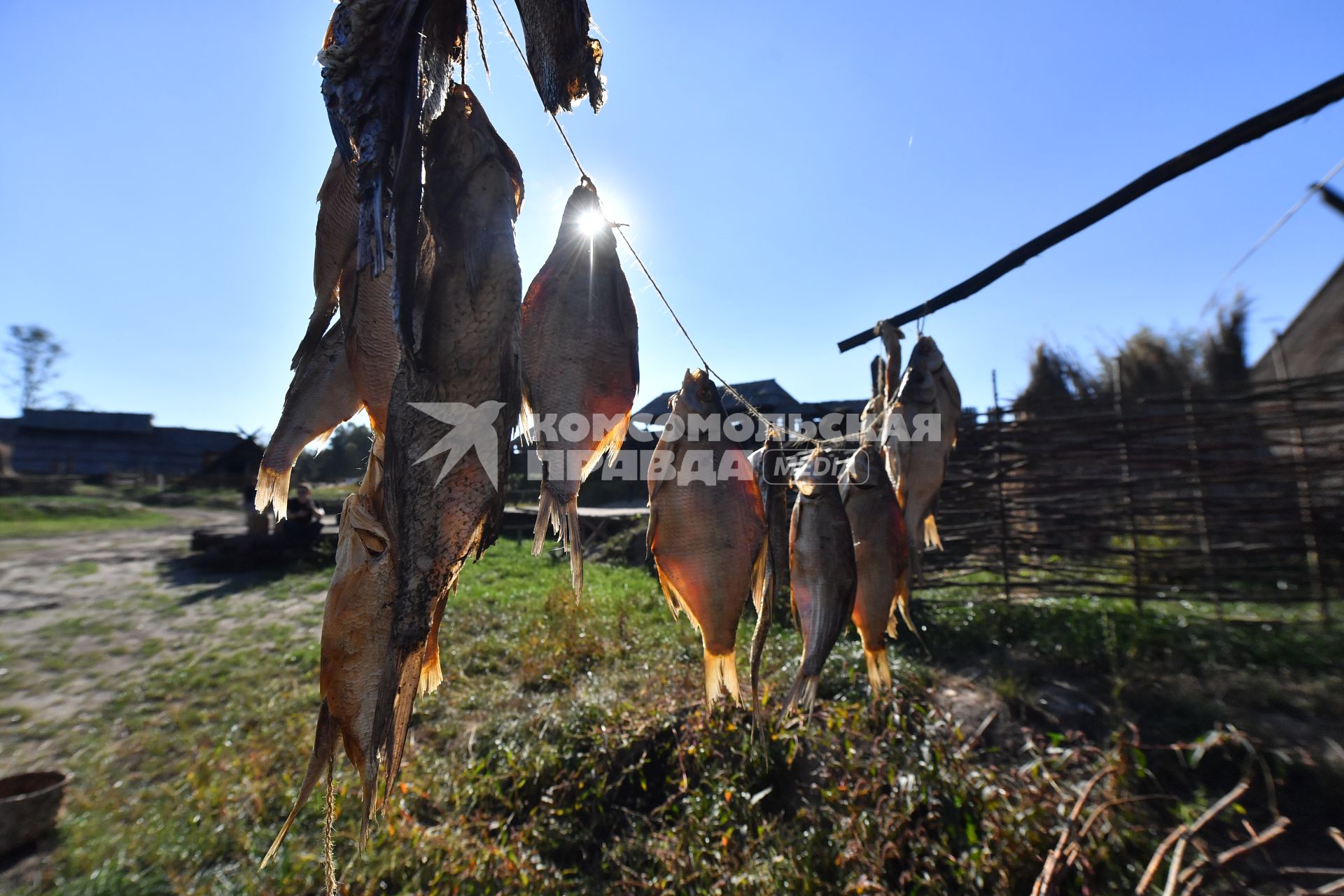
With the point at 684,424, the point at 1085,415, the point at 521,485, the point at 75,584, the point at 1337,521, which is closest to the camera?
the point at 684,424

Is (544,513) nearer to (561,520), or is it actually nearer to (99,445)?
(561,520)

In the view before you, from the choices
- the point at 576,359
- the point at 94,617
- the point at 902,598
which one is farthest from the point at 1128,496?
the point at 94,617

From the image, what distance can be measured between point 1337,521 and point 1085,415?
234cm

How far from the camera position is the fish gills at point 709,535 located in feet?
4.56

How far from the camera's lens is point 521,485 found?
22484 mm

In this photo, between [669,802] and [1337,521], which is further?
[1337,521]

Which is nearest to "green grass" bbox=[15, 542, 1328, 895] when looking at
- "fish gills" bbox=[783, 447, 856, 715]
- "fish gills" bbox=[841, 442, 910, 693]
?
"fish gills" bbox=[841, 442, 910, 693]

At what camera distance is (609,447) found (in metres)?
1.08

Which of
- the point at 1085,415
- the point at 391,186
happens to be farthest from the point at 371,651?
the point at 1085,415

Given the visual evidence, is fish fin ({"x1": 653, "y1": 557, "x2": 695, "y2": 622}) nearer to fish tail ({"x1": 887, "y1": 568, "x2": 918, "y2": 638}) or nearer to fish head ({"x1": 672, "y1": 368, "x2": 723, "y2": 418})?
fish head ({"x1": 672, "y1": 368, "x2": 723, "y2": 418})

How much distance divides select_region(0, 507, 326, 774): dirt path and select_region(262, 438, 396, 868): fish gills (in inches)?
278

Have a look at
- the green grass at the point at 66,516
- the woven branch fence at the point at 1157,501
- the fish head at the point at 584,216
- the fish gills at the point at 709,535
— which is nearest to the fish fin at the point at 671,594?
the fish gills at the point at 709,535

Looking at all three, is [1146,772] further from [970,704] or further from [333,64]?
[333,64]

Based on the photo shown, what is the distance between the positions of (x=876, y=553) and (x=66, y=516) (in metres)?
27.4
